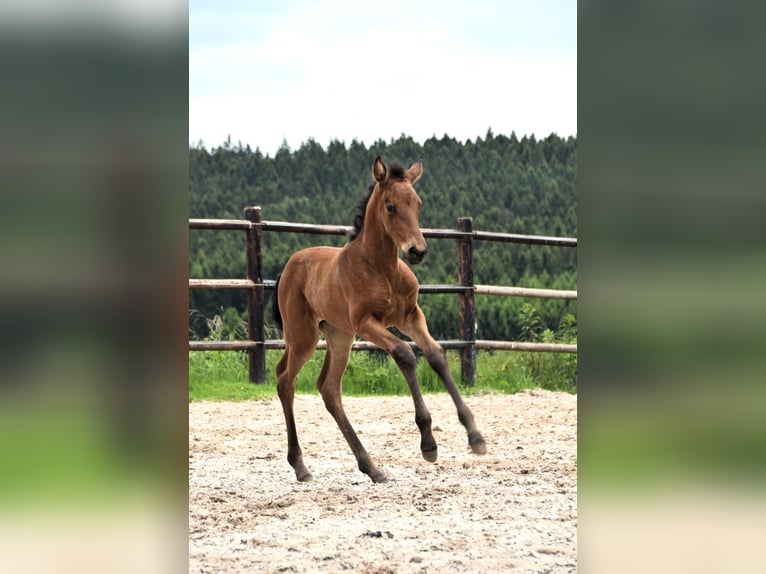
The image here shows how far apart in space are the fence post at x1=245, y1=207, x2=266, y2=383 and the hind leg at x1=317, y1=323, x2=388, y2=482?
273 centimetres

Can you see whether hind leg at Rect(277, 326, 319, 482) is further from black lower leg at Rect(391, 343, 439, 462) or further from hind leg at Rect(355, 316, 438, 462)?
black lower leg at Rect(391, 343, 439, 462)

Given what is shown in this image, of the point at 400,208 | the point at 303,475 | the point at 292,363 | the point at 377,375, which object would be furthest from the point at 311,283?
the point at 377,375

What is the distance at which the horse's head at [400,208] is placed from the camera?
412 centimetres

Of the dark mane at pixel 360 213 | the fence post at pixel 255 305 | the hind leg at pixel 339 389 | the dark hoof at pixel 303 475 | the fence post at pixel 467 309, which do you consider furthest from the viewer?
the fence post at pixel 467 309

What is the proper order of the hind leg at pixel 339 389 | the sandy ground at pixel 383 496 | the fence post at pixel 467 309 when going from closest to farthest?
1. the sandy ground at pixel 383 496
2. the hind leg at pixel 339 389
3. the fence post at pixel 467 309

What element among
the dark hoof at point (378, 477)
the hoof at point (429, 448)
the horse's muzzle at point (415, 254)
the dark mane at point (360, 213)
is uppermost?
the dark mane at point (360, 213)

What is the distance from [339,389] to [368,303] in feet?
1.99

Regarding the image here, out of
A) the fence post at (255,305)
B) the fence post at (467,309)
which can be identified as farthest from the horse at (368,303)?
the fence post at (467,309)

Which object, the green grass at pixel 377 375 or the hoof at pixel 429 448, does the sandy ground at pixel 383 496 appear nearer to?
the hoof at pixel 429 448

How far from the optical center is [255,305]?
24.6 ft

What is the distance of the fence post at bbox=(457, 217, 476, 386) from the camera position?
817 centimetres

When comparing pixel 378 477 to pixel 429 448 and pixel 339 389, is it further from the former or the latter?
pixel 339 389
